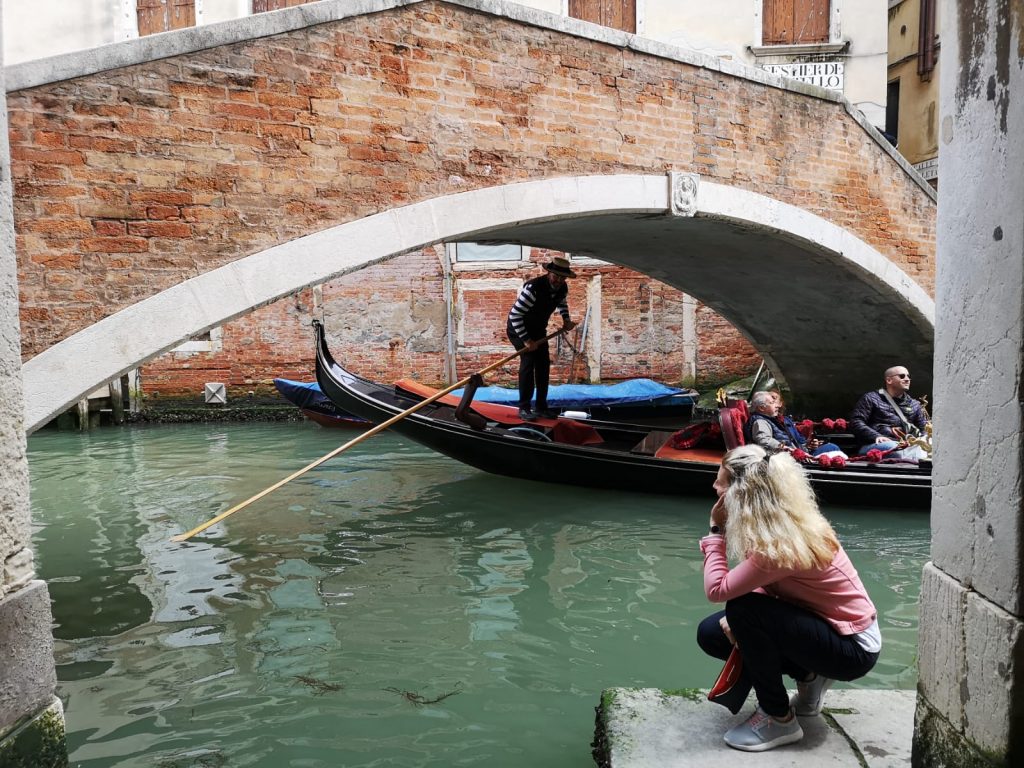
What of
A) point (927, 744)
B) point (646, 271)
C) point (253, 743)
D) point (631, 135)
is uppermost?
point (631, 135)

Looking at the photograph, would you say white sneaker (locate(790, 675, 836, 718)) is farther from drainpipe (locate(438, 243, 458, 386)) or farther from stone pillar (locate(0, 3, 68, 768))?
drainpipe (locate(438, 243, 458, 386))

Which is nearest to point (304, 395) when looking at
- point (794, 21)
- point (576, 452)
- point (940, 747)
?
point (576, 452)

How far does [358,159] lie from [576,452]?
214cm

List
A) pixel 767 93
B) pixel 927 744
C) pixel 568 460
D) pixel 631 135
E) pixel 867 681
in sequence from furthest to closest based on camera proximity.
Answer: pixel 568 460, pixel 767 93, pixel 631 135, pixel 867 681, pixel 927 744

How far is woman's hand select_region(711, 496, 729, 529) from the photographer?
162cm

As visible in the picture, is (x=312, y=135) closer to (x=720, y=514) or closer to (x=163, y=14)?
(x=720, y=514)

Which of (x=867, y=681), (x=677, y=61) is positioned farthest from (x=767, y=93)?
(x=867, y=681)

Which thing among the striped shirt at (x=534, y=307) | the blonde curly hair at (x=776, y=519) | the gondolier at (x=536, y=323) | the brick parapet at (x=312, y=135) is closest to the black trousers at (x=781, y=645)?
the blonde curly hair at (x=776, y=519)

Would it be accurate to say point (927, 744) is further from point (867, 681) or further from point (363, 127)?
point (363, 127)

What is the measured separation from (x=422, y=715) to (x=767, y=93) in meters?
3.54

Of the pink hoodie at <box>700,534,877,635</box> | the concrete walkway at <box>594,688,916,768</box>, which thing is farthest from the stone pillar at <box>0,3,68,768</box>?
the pink hoodie at <box>700,534,877,635</box>

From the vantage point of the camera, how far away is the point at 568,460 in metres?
4.75

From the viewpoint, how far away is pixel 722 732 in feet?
5.32

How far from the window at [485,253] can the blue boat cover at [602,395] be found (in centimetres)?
182
